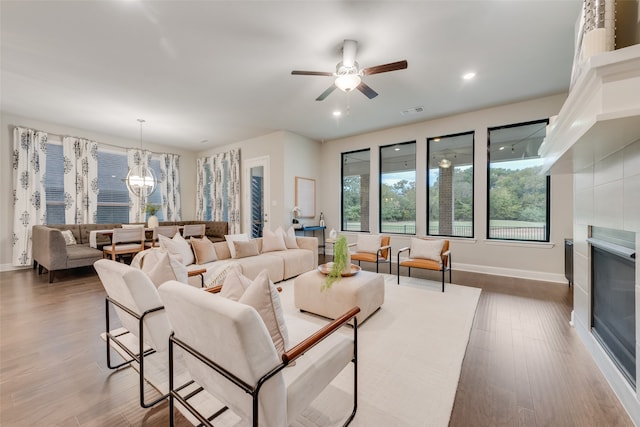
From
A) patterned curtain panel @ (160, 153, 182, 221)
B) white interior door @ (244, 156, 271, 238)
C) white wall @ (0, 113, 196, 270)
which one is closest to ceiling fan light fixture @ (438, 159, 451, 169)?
white interior door @ (244, 156, 271, 238)

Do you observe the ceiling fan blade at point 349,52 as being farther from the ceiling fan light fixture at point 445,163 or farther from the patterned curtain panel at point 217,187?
the patterned curtain panel at point 217,187

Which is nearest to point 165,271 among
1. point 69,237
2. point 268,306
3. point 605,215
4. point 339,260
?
point 268,306

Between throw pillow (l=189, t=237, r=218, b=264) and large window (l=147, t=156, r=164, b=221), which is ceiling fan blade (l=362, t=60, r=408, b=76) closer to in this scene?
throw pillow (l=189, t=237, r=218, b=264)

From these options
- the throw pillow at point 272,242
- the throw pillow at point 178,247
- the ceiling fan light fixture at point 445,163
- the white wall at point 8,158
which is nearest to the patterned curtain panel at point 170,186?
the white wall at point 8,158

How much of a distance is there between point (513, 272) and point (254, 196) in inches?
229

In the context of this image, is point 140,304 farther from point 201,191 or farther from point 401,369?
point 201,191

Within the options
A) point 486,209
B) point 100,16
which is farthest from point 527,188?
point 100,16

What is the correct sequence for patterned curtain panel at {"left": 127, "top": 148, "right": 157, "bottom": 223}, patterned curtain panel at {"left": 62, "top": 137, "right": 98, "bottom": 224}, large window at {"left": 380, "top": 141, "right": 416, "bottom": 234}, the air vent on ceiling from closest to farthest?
the air vent on ceiling → patterned curtain panel at {"left": 62, "top": 137, "right": 98, "bottom": 224} → large window at {"left": 380, "top": 141, "right": 416, "bottom": 234} → patterned curtain panel at {"left": 127, "top": 148, "right": 157, "bottom": 223}

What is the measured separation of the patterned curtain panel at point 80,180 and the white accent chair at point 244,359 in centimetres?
619

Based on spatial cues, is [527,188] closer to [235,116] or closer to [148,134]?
[235,116]

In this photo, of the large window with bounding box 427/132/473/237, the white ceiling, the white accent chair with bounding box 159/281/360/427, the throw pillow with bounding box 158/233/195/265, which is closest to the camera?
the white accent chair with bounding box 159/281/360/427

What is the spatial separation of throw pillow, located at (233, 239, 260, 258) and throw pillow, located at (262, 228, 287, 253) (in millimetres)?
321

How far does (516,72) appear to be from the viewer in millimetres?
3391

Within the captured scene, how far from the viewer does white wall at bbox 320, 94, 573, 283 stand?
13.5 feet
